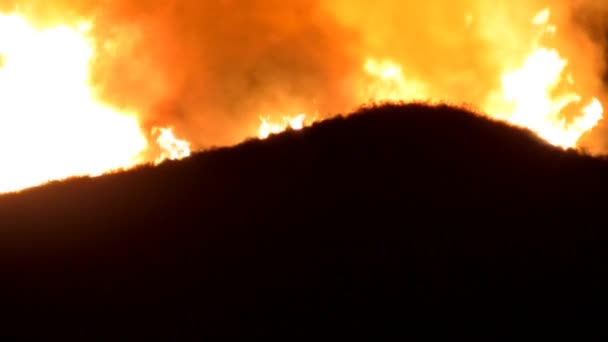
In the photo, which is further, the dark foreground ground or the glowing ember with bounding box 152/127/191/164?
the glowing ember with bounding box 152/127/191/164

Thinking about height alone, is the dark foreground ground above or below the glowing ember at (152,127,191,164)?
below

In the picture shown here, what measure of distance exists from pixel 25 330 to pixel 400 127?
10853 mm

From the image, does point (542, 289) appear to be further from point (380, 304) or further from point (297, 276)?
point (297, 276)

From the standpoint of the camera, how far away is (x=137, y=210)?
782 inches

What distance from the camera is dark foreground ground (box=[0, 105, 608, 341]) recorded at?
49.4 feet

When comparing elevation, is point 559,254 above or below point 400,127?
below

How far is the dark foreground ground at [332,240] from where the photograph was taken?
49.4 feet

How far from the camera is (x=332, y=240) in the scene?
17125mm

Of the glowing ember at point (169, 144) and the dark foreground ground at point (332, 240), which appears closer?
the dark foreground ground at point (332, 240)

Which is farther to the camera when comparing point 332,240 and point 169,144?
point 169,144

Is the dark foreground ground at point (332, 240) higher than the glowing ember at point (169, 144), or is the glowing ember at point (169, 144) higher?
the glowing ember at point (169, 144)

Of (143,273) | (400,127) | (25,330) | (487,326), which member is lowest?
(487,326)

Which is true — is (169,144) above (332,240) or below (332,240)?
above

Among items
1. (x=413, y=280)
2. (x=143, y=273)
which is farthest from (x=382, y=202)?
(x=143, y=273)
